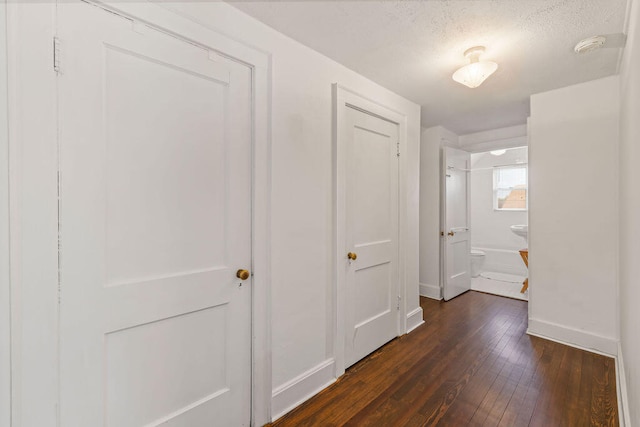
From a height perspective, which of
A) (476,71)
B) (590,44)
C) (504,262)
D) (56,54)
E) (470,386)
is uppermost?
(590,44)

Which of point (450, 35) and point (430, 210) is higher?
point (450, 35)

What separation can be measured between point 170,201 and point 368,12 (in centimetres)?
150

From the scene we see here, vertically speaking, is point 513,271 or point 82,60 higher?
point 82,60

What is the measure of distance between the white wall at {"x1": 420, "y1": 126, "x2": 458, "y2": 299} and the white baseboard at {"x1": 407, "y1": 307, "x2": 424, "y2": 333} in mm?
909

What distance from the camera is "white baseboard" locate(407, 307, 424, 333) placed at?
2920mm

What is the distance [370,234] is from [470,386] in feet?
4.30

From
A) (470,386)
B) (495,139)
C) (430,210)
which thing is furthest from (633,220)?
(495,139)

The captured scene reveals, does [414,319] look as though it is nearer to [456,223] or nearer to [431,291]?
[431,291]

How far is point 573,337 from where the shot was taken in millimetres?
2572

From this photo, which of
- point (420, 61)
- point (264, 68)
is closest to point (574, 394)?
point (420, 61)

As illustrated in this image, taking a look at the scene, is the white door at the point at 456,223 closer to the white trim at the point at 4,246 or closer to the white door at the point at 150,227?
the white door at the point at 150,227

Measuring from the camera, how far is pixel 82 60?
3.65 feet

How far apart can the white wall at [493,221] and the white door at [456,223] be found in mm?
1646

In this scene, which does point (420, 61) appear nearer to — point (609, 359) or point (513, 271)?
point (609, 359)
